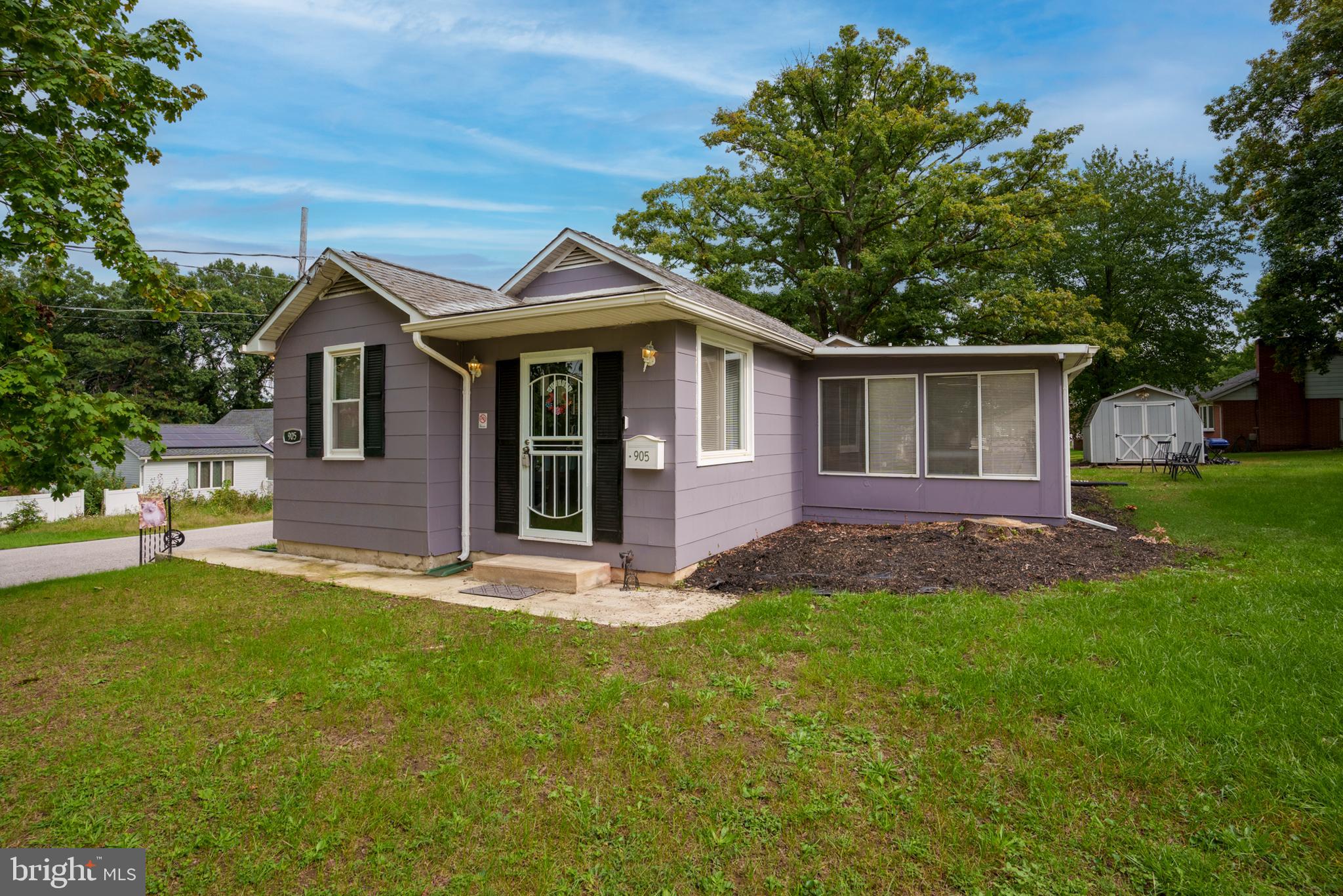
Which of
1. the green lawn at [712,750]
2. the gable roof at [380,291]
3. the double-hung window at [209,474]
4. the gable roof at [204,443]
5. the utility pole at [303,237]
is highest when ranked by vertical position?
the utility pole at [303,237]

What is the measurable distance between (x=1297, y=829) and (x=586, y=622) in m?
3.68

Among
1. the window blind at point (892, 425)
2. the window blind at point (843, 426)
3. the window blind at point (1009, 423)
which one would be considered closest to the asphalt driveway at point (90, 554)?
the window blind at point (843, 426)

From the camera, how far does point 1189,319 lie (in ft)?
78.4

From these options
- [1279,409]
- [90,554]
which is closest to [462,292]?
[90,554]

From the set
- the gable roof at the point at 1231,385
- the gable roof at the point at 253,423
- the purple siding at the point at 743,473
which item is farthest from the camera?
the gable roof at the point at 253,423

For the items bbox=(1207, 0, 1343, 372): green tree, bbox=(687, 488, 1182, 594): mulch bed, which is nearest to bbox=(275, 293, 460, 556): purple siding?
bbox=(687, 488, 1182, 594): mulch bed

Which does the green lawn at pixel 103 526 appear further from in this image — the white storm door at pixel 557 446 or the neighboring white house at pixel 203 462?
the white storm door at pixel 557 446

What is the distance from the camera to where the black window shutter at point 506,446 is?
22.0 feet

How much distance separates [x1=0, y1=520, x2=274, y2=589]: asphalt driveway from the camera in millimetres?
8352

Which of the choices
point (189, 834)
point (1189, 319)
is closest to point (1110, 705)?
point (189, 834)

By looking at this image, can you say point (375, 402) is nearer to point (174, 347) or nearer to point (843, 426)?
point (843, 426)

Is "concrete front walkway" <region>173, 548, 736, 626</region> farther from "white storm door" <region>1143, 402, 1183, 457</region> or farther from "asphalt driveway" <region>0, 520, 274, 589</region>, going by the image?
"white storm door" <region>1143, 402, 1183, 457</region>

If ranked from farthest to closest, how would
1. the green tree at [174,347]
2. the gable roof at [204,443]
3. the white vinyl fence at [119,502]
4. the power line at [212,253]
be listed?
the green tree at [174,347], the gable roof at [204,443], the white vinyl fence at [119,502], the power line at [212,253]

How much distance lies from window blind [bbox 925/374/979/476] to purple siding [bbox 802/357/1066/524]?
4.1 inches
